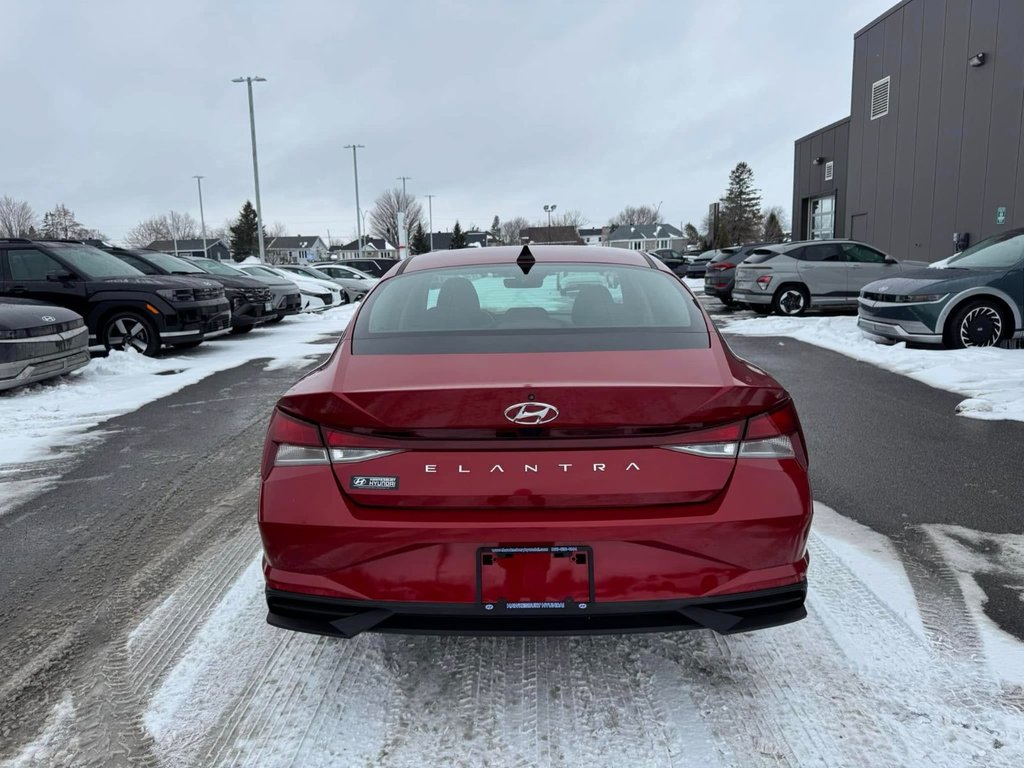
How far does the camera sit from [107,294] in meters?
10.7

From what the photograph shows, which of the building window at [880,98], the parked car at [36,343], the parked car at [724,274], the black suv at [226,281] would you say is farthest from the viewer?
the building window at [880,98]

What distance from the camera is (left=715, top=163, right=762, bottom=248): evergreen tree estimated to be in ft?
292

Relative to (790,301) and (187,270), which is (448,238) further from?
(187,270)

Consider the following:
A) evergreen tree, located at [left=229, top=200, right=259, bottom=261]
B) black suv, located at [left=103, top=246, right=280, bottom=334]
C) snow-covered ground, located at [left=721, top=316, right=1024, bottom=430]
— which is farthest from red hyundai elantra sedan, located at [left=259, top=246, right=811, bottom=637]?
evergreen tree, located at [left=229, top=200, right=259, bottom=261]

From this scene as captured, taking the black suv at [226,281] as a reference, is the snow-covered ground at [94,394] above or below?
below

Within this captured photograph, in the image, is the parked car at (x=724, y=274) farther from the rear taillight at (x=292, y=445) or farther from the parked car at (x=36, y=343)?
the rear taillight at (x=292, y=445)

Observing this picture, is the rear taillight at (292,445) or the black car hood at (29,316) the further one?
the black car hood at (29,316)

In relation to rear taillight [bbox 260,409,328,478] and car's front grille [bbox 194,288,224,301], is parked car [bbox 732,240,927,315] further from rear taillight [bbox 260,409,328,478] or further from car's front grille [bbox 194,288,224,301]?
rear taillight [bbox 260,409,328,478]

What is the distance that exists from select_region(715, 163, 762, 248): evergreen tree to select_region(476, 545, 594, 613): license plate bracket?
91.5m

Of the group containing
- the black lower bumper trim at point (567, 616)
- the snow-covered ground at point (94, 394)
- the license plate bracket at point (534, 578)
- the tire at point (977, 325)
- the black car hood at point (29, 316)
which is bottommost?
the snow-covered ground at point (94, 394)

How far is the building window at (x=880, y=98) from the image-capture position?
22.1m

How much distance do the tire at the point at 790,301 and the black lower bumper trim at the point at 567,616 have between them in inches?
595

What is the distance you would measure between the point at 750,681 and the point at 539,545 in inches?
41.2

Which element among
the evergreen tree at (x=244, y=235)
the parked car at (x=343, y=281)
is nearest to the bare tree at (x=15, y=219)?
the evergreen tree at (x=244, y=235)
